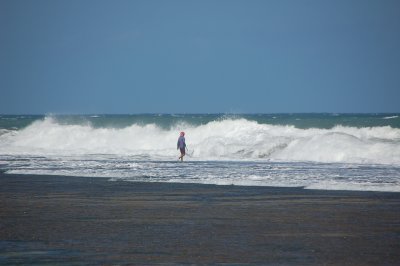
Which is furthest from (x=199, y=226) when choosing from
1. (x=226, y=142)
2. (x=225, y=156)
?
(x=226, y=142)

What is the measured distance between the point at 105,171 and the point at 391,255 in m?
18.8

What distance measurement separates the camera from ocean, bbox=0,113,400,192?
24094 millimetres

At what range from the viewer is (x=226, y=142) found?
151 ft

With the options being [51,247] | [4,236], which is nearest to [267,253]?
[51,247]

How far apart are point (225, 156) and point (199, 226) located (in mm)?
29118

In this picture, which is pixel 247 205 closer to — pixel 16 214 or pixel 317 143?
pixel 16 214

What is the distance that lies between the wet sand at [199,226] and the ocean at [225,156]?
12.2ft

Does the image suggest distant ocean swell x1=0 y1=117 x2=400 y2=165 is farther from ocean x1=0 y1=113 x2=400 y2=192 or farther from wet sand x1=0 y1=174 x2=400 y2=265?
wet sand x1=0 y1=174 x2=400 y2=265

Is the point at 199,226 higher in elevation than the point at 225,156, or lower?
higher

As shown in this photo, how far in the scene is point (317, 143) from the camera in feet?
131

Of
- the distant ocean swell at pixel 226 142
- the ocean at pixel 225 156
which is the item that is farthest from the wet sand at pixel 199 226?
the distant ocean swell at pixel 226 142

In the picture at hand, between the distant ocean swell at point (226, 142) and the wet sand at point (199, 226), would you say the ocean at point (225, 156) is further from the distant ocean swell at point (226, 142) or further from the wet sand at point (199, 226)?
the wet sand at point (199, 226)

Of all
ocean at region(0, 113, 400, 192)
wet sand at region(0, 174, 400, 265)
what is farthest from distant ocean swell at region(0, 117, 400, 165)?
wet sand at region(0, 174, 400, 265)

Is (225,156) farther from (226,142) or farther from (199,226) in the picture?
(199,226)
